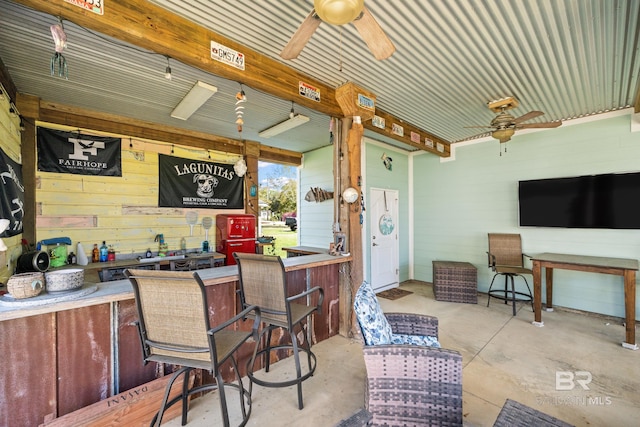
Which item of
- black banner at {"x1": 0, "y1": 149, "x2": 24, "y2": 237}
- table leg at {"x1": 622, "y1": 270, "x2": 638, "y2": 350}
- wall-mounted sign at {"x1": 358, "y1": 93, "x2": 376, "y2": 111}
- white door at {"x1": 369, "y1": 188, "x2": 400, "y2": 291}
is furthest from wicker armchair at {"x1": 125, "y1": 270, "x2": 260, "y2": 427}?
table leg at {"x1": 622, "y1": 270, "x2": 638, "y2": 350}

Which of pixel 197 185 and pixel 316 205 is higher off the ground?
pixel 197 185

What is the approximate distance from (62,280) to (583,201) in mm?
5988

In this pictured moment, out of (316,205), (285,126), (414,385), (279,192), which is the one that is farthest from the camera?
(279,192)

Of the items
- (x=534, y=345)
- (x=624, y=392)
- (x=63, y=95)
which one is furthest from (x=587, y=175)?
(x=63, y=95)

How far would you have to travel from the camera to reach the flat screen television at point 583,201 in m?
3.63

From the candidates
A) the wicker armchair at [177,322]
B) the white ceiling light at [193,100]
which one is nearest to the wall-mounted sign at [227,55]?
the white ceiling light at [193,100]

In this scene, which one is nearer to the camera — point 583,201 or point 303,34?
point 303,34

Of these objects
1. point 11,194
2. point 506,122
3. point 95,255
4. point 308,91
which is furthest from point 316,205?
point 11,194

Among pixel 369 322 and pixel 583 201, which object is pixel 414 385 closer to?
pixel 369 322

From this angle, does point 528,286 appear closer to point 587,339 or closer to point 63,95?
point 587,339

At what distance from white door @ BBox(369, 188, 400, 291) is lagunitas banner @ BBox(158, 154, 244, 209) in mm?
2709

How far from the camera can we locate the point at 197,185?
4871 mm

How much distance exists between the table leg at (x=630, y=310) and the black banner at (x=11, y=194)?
21.1 ft

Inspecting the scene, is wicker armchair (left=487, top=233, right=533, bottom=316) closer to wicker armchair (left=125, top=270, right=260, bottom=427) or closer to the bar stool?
the bar stool
